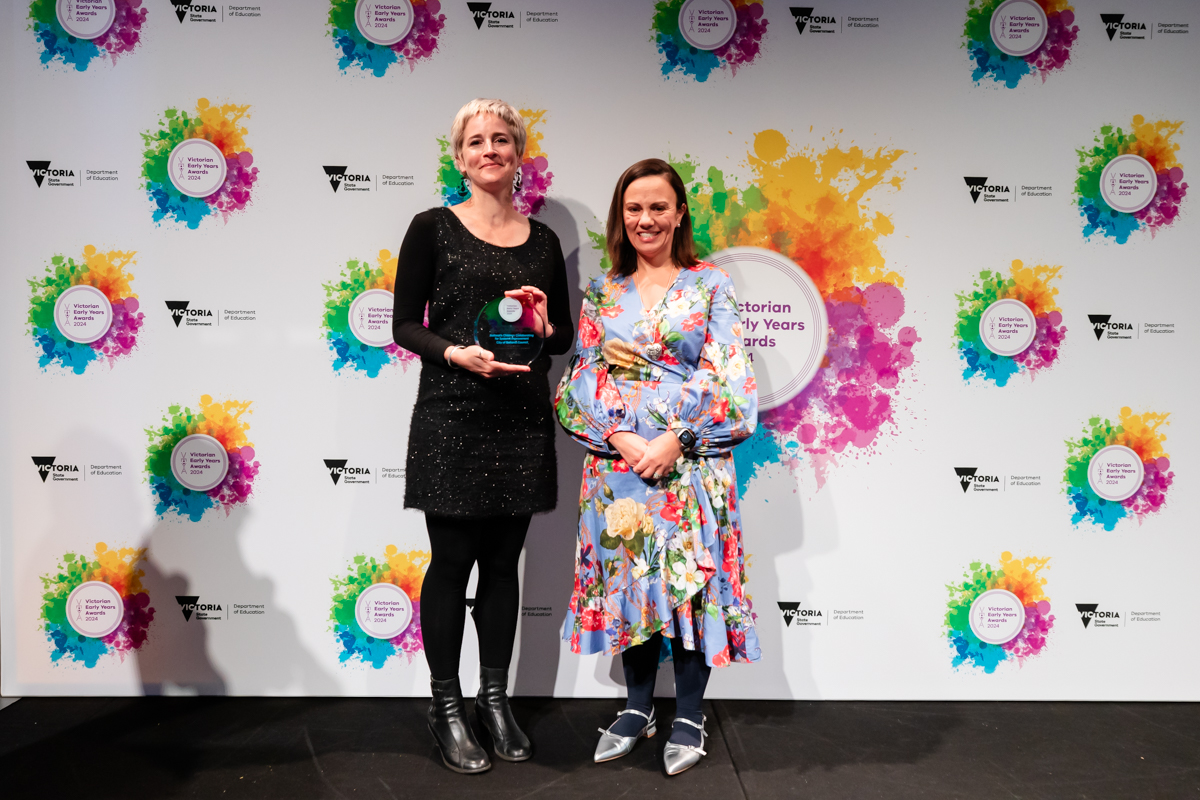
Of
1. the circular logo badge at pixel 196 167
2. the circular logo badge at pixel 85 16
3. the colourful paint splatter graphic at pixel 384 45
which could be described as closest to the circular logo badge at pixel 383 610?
the circular logo badge at pixel 196 167

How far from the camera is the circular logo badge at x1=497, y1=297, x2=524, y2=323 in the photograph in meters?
1.87

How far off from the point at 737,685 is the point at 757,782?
0.52m

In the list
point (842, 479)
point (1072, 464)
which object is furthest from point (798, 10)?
point (1072, 464)

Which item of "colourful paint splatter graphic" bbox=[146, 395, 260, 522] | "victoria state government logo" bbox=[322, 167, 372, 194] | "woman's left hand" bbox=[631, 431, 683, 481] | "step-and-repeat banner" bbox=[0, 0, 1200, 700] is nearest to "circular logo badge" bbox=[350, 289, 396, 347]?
"step-and-repeat banner" bbox=[0, 0, 1200, 700]

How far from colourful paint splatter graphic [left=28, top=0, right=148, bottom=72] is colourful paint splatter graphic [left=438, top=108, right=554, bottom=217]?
1059mm

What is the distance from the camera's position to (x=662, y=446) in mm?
1889

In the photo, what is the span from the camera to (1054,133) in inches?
96.7

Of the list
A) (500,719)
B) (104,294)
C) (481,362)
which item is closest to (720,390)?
(481,362)

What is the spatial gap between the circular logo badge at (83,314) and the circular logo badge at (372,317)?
82 cm

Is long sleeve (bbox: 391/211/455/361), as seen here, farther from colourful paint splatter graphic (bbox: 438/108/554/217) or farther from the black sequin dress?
colourful paint splatter graphic (bbox: 438/108/554/217)

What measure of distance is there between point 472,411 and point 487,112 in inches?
30.7

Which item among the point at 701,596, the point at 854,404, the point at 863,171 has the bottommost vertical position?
the point at 701,596

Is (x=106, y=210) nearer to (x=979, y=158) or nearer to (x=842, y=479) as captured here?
(x=842, y=479)

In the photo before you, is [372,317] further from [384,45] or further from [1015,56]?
[1015,56]
